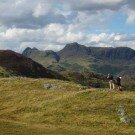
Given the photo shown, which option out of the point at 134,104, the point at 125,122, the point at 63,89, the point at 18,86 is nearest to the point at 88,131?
the point at 125,122

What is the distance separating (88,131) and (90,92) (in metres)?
18.7

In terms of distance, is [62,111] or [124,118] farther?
[62,111]

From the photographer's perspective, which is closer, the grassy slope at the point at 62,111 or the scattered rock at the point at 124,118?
the grassy slope at the point at 62,111

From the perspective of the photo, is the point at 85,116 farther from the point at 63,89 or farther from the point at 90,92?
the point at 63,89

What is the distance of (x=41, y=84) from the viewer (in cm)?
8494

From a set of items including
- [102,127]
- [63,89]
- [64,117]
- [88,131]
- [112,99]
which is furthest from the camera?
[63,89]

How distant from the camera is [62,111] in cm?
6638

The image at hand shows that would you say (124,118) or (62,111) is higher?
(62,111)

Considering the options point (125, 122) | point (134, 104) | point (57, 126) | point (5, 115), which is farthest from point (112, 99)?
point (5, 115)

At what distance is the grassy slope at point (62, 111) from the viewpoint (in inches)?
2183

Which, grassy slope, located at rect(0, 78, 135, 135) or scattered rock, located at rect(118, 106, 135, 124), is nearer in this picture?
grassy slope, located at rect(0, 78, 135, 135)

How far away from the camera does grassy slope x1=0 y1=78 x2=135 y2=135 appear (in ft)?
182

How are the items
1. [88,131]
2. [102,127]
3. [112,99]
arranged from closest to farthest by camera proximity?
1. [88,131]
2. [102,127]
3. [112,99]

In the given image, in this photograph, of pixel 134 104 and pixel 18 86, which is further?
pixel 18 86
